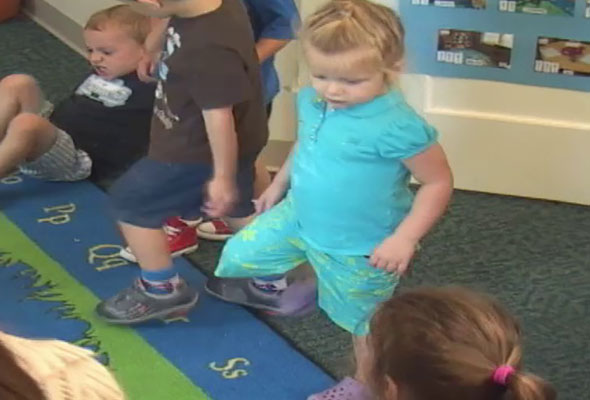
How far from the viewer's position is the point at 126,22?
2.26 m

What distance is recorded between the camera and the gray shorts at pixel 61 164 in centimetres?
228

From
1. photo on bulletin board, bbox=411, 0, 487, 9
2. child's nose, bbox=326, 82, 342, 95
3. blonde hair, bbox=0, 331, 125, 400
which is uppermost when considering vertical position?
blonde hair, bbox=0, 331, 125, 400

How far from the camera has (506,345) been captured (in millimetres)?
1130

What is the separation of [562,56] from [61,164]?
3.37ft

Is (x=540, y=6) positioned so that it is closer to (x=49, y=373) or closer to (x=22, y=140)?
(x=22, y=140)

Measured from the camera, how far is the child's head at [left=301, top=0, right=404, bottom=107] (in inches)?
59.2

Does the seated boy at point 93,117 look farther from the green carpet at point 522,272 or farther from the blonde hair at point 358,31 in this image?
the blonde hair at point 358,31

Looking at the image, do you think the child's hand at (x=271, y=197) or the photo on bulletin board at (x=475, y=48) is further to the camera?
the photo on bulletin board at (x=475, y=48)

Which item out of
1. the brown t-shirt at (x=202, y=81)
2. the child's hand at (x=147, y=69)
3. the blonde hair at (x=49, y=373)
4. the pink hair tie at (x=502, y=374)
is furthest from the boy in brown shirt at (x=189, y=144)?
the blonde hair at (x=49, y=373)

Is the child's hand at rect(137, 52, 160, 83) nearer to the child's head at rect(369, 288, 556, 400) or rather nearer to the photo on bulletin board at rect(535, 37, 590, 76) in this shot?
the photo on bulletin board at rect(535, 37, 590, 76)

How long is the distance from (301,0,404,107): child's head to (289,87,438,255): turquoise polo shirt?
0.10 ft

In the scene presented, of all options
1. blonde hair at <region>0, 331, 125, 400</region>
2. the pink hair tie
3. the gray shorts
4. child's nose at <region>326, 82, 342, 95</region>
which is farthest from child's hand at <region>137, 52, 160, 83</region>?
blonde hair at <region>0, 331, 125, 400</region>

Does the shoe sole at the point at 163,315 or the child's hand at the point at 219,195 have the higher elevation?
the child's hand at the point at 219,195

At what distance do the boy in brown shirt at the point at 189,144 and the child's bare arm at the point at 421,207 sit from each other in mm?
303
